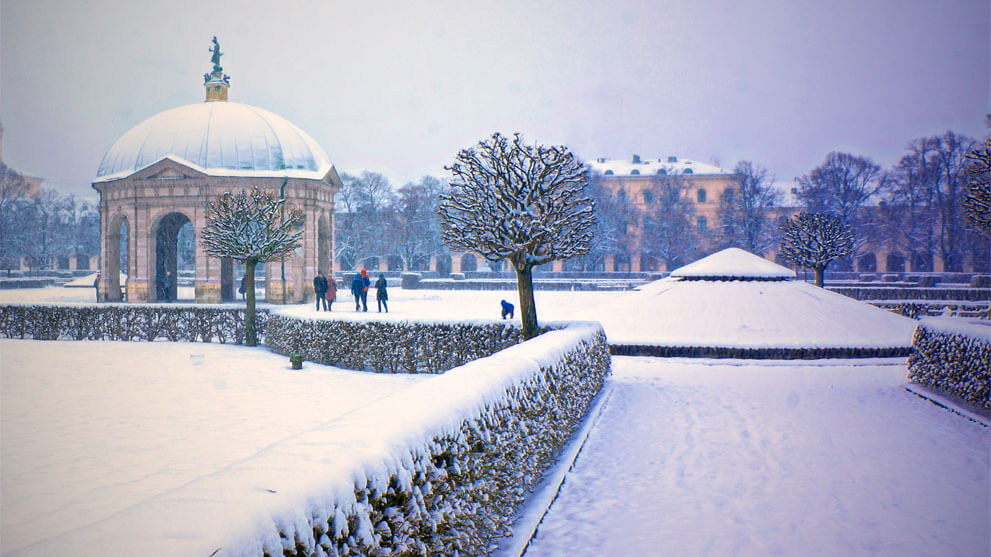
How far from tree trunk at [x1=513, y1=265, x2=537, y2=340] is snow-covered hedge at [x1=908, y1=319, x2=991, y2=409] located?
305 inches

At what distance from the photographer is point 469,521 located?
4250 millimetres

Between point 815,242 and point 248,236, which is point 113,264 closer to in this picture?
point 248,236

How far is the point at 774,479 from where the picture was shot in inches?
259

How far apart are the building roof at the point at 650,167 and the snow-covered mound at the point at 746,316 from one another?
5562 cm

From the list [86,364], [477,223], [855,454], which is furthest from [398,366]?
[855,454]

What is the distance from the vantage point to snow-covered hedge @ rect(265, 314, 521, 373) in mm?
13719

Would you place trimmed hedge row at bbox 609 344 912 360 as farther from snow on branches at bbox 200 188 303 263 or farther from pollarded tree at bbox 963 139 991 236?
snow on branches at bbox 200 188 303 263

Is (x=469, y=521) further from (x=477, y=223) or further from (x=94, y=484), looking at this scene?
(x=477, y=223)

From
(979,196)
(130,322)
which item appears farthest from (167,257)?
(979,196)

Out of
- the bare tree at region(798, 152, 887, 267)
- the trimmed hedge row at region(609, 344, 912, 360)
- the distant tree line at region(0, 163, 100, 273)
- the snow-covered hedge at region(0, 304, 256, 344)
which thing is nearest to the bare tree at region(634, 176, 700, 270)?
the bare tree at region(798, 152, 887, 267)

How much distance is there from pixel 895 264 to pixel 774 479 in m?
70.4

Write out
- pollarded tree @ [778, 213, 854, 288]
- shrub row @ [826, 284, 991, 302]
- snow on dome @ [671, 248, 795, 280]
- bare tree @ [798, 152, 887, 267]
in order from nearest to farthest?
snow on dome @ [671, 248, 795, 280], pollarded tree @ [778, 213, 854, 288], shrub row @ [826, 284, 991, 302], bare tree @ [798, 152, 887, 267]

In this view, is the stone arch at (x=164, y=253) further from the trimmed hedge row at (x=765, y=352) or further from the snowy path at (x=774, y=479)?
the snowy path at (x=774, y=479)

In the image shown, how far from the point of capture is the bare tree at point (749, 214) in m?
52.2
